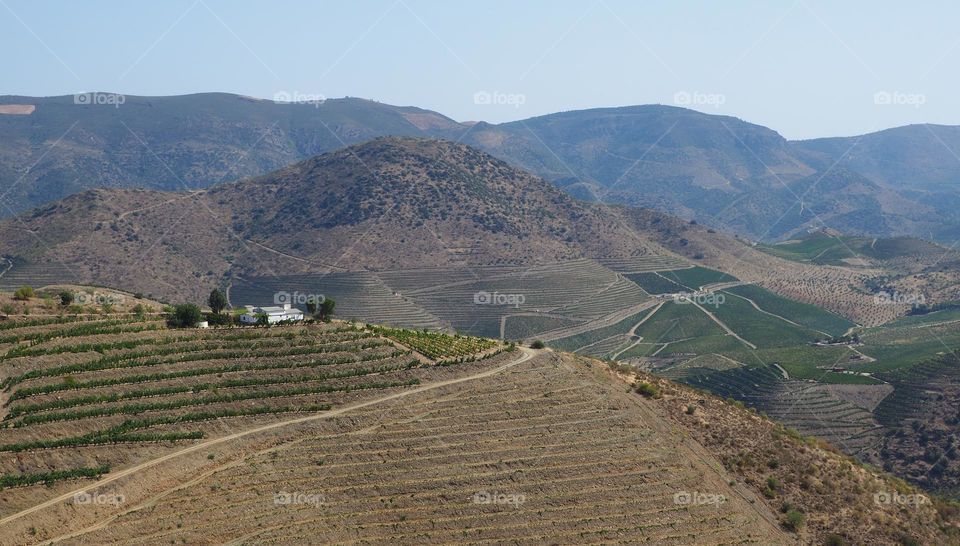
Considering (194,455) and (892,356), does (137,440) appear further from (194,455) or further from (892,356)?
(892,356)

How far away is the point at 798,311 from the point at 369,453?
11308cm

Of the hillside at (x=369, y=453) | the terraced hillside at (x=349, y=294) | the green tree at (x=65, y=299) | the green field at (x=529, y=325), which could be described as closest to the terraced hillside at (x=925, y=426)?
the hillside at (x=369, y=453)

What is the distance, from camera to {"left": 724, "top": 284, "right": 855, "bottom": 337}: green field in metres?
137

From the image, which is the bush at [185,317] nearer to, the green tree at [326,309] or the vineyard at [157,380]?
the vineyard at [157,380]

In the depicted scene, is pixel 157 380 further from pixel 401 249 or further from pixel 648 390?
pixel 401 249

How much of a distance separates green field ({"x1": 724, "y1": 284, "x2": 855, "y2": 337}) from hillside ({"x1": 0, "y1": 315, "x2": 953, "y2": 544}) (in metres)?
85.7

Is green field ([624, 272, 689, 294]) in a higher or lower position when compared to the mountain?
lower

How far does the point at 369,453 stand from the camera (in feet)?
151

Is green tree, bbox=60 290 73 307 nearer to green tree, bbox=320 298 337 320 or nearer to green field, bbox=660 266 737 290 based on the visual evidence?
green tree, bbox=320 298 337 320

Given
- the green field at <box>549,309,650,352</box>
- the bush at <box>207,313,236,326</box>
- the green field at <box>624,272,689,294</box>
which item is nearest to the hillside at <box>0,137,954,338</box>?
the green field at <box>549,309,650,352</box>

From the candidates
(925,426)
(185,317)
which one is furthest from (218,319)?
(925,426)

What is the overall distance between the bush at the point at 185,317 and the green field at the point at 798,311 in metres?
105

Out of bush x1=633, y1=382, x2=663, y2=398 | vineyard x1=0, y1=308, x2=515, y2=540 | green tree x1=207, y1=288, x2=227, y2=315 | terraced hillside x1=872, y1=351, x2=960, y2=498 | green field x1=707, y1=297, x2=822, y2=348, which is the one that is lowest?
terraced hillside x1=872, y1=351, x2=960, y2=498

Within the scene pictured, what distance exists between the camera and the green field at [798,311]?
137 meters
